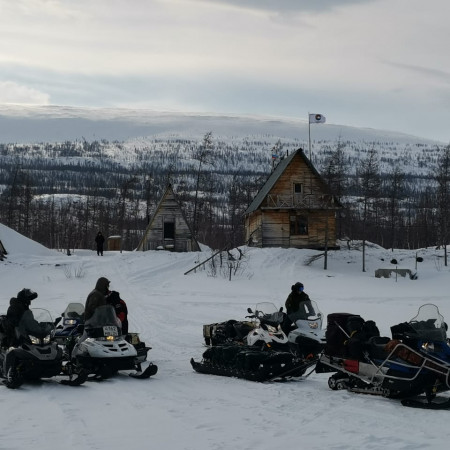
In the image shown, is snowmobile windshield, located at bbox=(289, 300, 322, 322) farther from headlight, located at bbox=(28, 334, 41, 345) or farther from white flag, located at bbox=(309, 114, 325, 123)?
white flag, located at bbox=(309, 114, 325, 123)

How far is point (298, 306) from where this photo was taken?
702 inches

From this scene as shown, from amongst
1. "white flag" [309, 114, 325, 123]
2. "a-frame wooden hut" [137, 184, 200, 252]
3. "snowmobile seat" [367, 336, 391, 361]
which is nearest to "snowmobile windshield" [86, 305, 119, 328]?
"snowmobile seat" [367, 336, 391, 361]

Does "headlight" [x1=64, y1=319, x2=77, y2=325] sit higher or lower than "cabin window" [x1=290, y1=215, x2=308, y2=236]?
lower

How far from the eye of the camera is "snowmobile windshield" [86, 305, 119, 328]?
15.2 m

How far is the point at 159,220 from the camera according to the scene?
184ft

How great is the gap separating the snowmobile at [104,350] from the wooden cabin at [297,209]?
37.2 meters

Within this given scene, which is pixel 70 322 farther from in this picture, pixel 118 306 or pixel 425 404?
pixel 425 404

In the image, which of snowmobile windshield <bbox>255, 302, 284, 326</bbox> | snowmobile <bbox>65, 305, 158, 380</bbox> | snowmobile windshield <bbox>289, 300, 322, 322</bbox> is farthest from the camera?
snowmobile windshield <bbox>289, 300, 322, 322</bbox>

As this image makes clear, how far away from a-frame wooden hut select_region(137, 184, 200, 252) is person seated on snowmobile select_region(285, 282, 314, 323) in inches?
1496

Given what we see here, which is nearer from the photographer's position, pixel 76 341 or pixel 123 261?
pixel 76 341

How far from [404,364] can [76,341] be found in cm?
674

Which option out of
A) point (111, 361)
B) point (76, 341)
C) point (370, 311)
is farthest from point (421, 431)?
point (370, 311)

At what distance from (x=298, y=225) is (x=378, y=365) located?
40.6 metres

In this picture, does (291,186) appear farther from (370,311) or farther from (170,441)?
(170,441)
